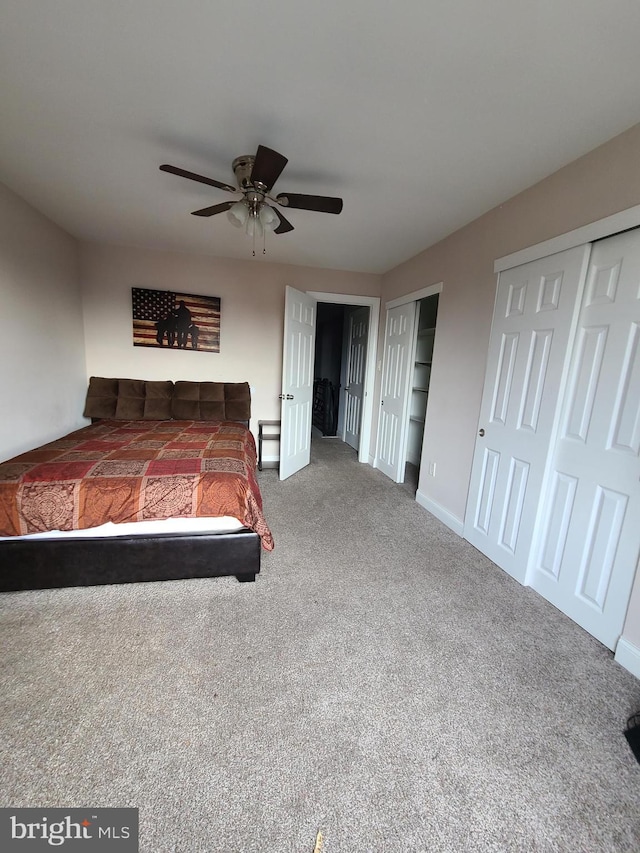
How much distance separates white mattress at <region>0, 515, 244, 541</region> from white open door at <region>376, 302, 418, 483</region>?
7.61 feet

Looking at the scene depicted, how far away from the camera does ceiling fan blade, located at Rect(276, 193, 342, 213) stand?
177cm

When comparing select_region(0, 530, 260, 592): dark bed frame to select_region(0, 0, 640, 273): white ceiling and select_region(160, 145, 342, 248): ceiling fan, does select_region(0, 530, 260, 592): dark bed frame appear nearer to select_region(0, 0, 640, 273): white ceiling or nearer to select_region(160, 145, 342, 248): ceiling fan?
select_region(160, 145, 342, 248): ceiling fan

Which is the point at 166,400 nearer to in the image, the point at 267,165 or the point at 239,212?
the point at 239,212

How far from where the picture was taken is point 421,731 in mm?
1252

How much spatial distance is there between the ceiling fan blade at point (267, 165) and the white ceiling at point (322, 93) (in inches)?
10.3

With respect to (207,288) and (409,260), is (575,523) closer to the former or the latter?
(409,260)

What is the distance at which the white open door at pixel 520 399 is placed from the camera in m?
1.90

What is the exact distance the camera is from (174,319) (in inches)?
148

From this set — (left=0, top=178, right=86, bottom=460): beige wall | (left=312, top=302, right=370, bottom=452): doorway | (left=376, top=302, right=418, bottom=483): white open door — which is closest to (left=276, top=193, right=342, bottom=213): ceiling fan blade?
(left=376, top=302, right=418, bottom=483): white open door

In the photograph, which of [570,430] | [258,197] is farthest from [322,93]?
[570,430]

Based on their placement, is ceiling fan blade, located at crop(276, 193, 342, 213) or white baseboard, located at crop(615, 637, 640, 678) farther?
ceiling fan blade, located at crop(276, 193, 342, 213)

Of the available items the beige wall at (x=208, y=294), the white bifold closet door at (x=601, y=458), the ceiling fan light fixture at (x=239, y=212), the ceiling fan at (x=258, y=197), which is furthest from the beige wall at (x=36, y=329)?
the white bifold closet door at (x=601, y=458)

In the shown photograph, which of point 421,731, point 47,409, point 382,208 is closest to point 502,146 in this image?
point 382,208

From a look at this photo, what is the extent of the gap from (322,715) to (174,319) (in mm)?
3784
